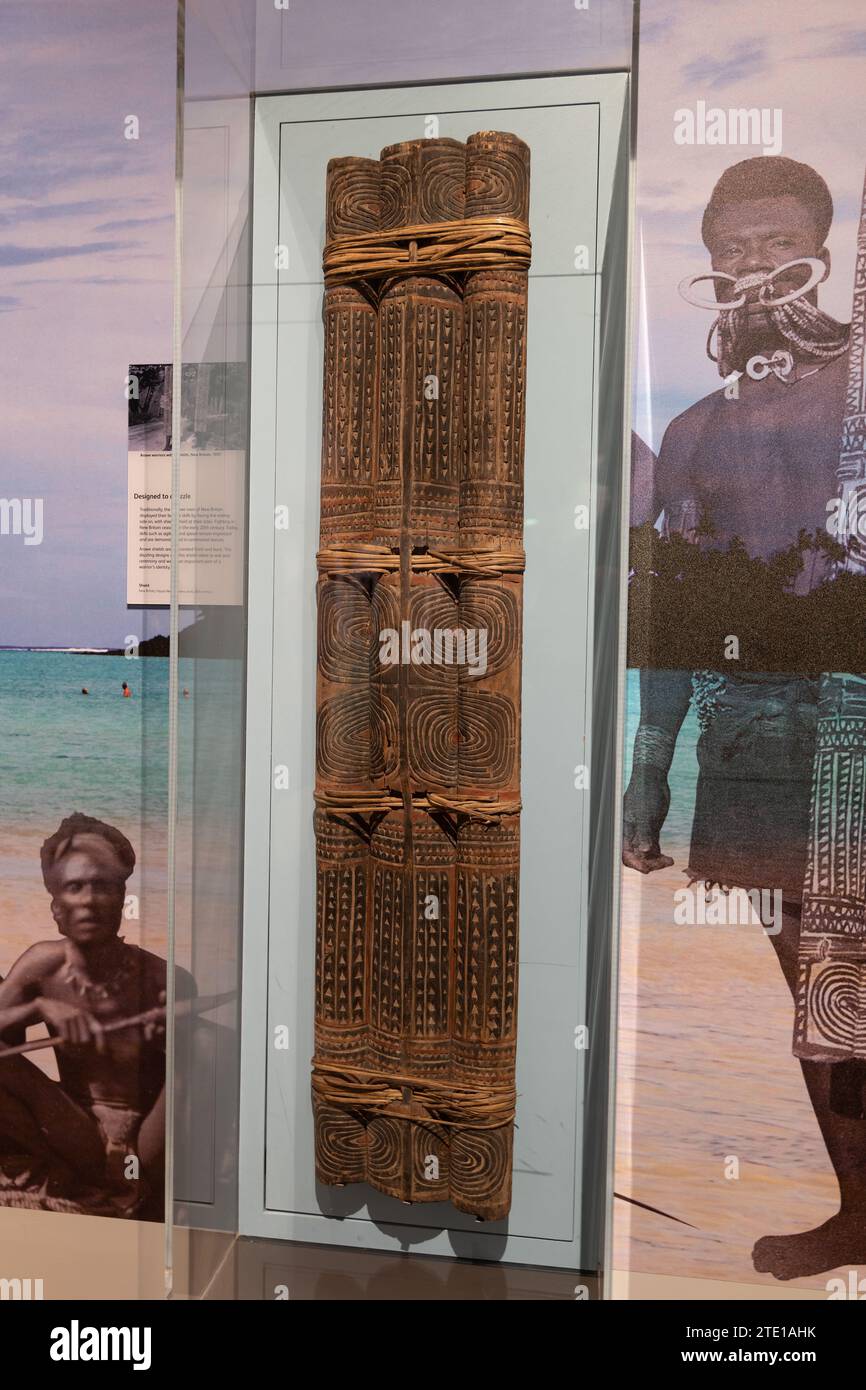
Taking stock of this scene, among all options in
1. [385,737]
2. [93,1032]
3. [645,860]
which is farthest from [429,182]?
[93,1032]

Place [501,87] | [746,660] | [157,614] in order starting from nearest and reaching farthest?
[501,87] → [746,660] → [157,614]

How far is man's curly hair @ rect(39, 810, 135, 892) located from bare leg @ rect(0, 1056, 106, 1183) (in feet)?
1.31

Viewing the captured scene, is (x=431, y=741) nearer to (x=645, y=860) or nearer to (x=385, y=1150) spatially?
(x=645, y=860)

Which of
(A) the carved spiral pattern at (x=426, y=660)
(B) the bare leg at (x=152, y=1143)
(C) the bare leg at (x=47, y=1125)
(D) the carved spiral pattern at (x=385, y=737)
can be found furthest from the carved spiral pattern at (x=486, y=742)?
(C) the bare leg at (x=47, y=1125)

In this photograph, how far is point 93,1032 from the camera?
2.19m

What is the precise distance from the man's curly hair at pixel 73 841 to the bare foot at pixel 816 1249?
1.39 meters

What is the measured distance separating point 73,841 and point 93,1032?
39cm

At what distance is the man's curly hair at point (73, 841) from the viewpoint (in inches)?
85.2

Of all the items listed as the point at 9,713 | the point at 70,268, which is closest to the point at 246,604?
the point at 9,713

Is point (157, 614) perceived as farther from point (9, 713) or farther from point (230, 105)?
point (230, 105)

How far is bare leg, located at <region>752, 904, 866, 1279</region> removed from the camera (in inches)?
76.4

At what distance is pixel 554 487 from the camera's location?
185 centimetres

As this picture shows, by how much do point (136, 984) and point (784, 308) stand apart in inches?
69.2

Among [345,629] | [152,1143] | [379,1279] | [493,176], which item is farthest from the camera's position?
[152,1143]
